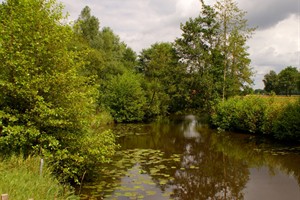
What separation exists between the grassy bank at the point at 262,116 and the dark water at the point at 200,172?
135 cm

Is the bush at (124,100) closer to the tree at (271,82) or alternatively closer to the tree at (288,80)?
the tree at (288,80)

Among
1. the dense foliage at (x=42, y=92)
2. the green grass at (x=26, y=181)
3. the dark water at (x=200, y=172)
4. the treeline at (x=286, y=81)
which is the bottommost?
the dark water at (x=200, y=172)

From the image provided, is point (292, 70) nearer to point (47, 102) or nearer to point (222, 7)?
point (222, 7)

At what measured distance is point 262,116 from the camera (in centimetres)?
2294

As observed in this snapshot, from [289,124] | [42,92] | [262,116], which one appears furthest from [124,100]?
[42,92]

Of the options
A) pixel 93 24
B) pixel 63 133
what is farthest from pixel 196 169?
pixel 93 24

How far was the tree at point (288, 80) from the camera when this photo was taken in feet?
231

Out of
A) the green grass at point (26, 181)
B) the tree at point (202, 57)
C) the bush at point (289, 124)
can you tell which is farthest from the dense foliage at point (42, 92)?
the tree at point (202, 57)

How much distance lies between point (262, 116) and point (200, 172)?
12.3m

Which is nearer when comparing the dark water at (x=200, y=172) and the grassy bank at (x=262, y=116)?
the dark water at (x=200, y=172)

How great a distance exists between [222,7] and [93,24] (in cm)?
2376

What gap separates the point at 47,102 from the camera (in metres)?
9.73

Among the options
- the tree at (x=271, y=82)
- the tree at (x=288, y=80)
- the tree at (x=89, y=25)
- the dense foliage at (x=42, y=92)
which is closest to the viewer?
the dense foliage at (x=42, y=92)

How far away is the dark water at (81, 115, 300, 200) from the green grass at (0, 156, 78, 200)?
215cm
